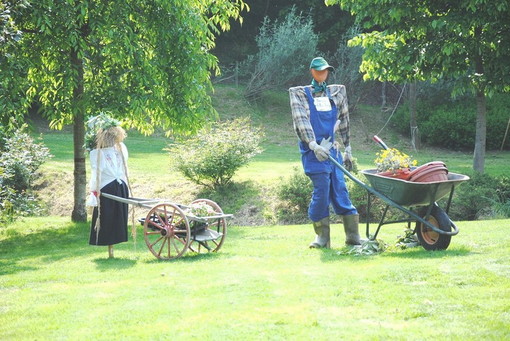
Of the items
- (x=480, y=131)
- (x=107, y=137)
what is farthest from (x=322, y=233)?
(x=480, y=131)

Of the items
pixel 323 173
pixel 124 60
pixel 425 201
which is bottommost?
pixel 425 201

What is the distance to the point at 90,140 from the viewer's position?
976cm

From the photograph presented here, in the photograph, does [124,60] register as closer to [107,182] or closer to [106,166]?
[106,166]

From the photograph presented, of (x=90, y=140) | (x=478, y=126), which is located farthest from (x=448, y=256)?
(x=478, y=126)

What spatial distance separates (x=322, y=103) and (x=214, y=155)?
7241 mm

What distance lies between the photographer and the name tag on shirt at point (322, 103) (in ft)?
29.4

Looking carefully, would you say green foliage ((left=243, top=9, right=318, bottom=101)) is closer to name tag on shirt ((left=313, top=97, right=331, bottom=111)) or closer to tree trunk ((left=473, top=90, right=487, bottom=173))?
tree trunk ((left=473, top=90, right=487, bottom=173))

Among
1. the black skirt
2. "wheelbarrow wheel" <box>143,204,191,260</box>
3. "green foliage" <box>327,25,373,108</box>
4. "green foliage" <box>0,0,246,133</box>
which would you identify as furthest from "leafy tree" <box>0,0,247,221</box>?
"green foliage" <box>327,25,373,108</box>

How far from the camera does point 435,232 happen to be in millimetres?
8312

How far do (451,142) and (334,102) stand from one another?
713 inches

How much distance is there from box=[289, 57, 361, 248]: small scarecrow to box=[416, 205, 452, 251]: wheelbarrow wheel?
37.3 inches

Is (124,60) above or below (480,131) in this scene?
above

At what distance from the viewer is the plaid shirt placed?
8.70 meters

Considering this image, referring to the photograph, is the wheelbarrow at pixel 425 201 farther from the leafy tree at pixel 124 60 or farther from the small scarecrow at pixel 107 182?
the leafy tree at pixel 124 60
